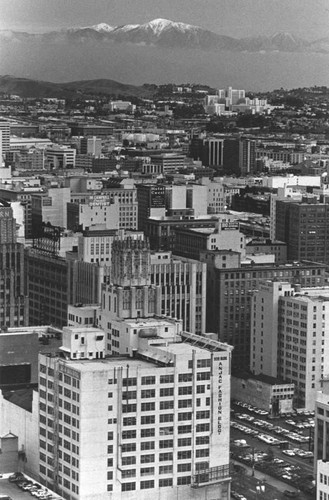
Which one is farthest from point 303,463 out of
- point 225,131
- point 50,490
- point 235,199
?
point 225,131

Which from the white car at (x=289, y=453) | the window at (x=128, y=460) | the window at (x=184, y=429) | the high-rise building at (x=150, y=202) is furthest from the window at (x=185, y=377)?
the high-rise building at (x=150, y=202)

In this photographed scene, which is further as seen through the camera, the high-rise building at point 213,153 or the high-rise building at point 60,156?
the high-rise building at point 213,153

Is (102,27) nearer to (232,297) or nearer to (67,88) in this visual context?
(67,88)

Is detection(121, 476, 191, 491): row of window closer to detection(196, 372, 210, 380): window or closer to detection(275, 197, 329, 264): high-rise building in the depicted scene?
detection(196, 372, 210, 380): window

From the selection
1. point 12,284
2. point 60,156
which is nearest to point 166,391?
point 12,284

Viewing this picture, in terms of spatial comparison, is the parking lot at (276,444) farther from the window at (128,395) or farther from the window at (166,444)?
the window at (128,395)

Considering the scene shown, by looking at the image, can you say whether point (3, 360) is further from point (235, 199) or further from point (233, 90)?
point (235, 199)
